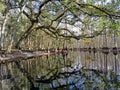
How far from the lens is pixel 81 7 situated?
1090 inches

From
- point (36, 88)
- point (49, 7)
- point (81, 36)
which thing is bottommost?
point (36, 88)

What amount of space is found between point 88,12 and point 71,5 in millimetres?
1858

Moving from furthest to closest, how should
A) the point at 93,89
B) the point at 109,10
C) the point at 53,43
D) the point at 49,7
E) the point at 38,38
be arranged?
the point at 53,43
the point at 38,38
the point at 49,7
the point at 109,10
the point at 93,89

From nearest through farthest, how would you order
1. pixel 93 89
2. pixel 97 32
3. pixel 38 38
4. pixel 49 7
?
pixel 93 89
pixel 49 7
pixel 97 32
pixel 38 38

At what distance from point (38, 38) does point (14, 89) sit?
2462 inches

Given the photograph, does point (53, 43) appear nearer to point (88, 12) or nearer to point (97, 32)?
point (97, 32)

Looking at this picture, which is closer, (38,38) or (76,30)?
(76,30)

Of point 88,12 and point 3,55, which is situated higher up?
point 88,12

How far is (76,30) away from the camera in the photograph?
43938 millimetres

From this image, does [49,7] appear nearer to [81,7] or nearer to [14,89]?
[81,7]

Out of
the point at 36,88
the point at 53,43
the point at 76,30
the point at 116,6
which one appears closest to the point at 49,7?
the point at 76,30

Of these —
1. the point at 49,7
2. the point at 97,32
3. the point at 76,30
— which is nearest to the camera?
the point at 49,7

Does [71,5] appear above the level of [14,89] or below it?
above

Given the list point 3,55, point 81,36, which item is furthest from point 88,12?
point 81,36
